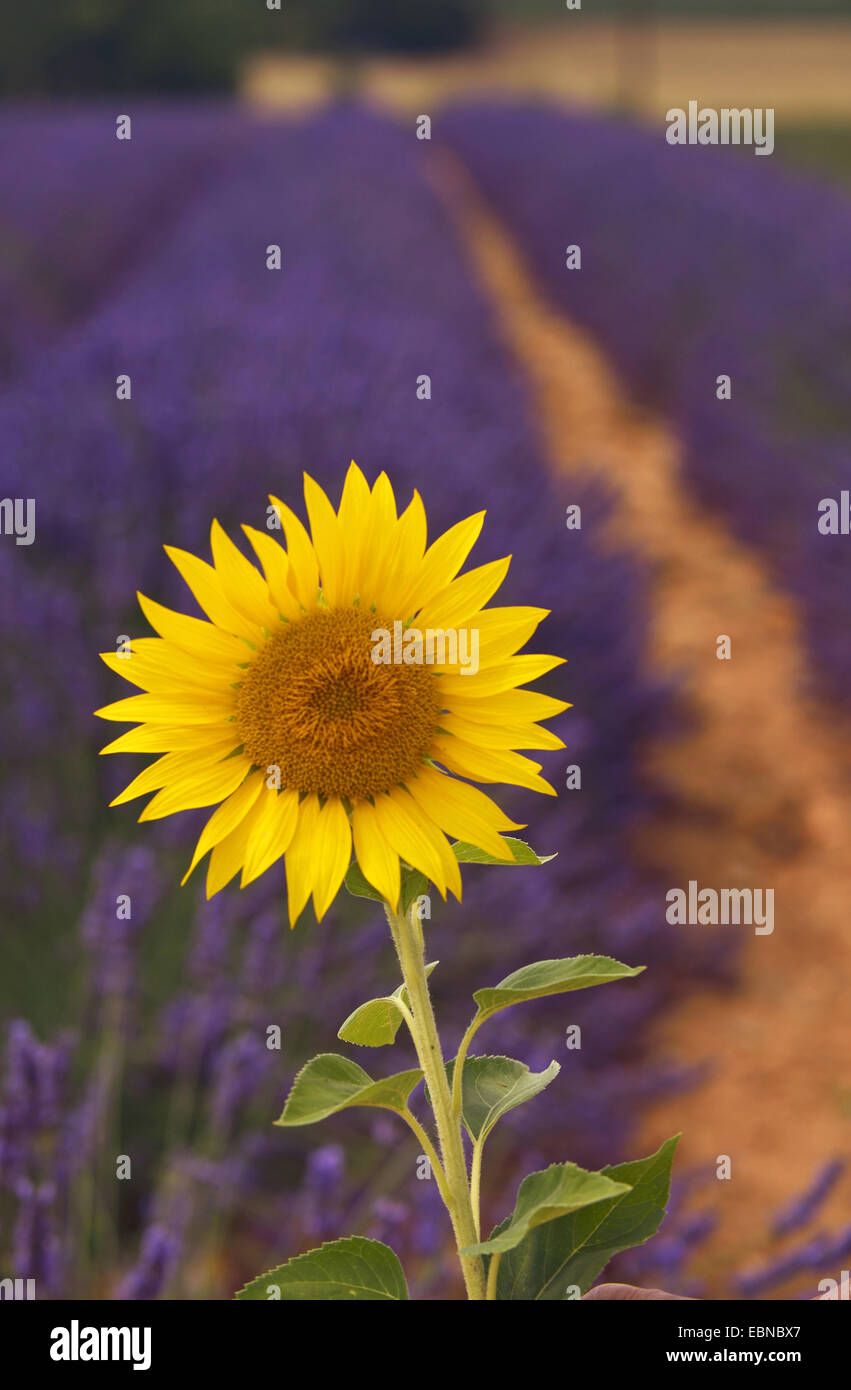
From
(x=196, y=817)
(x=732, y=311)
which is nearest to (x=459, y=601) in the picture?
(x=196, y=817)

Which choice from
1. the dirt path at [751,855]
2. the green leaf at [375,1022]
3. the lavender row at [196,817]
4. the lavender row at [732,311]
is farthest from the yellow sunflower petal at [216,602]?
the lavender row at [732,311]

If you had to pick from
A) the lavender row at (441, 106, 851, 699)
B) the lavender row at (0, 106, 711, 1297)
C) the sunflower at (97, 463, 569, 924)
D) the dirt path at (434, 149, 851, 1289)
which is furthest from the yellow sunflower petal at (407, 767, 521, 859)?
the lavender row at (441, 106, 851, 699)

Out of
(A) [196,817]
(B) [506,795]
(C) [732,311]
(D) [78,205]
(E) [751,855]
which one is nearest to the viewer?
(A) [196,817]

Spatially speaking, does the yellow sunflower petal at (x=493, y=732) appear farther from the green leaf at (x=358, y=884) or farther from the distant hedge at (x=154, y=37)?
the distant hedge at (x=154, y=37)

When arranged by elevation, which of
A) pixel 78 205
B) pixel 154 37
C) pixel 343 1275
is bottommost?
pixel 343 1275

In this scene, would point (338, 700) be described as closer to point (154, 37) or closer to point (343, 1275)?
point (343, 1275)

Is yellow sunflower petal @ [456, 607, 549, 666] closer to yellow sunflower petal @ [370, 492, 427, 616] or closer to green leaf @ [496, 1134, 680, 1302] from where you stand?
yellow sunflower petal @ [370, 492, 427, 616]

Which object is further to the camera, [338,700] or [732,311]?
[732,311]

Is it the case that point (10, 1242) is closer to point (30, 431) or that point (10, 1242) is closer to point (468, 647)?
point (468, 647)

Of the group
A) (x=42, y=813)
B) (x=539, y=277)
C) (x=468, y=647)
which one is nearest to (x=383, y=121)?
(x=539, y=277)
